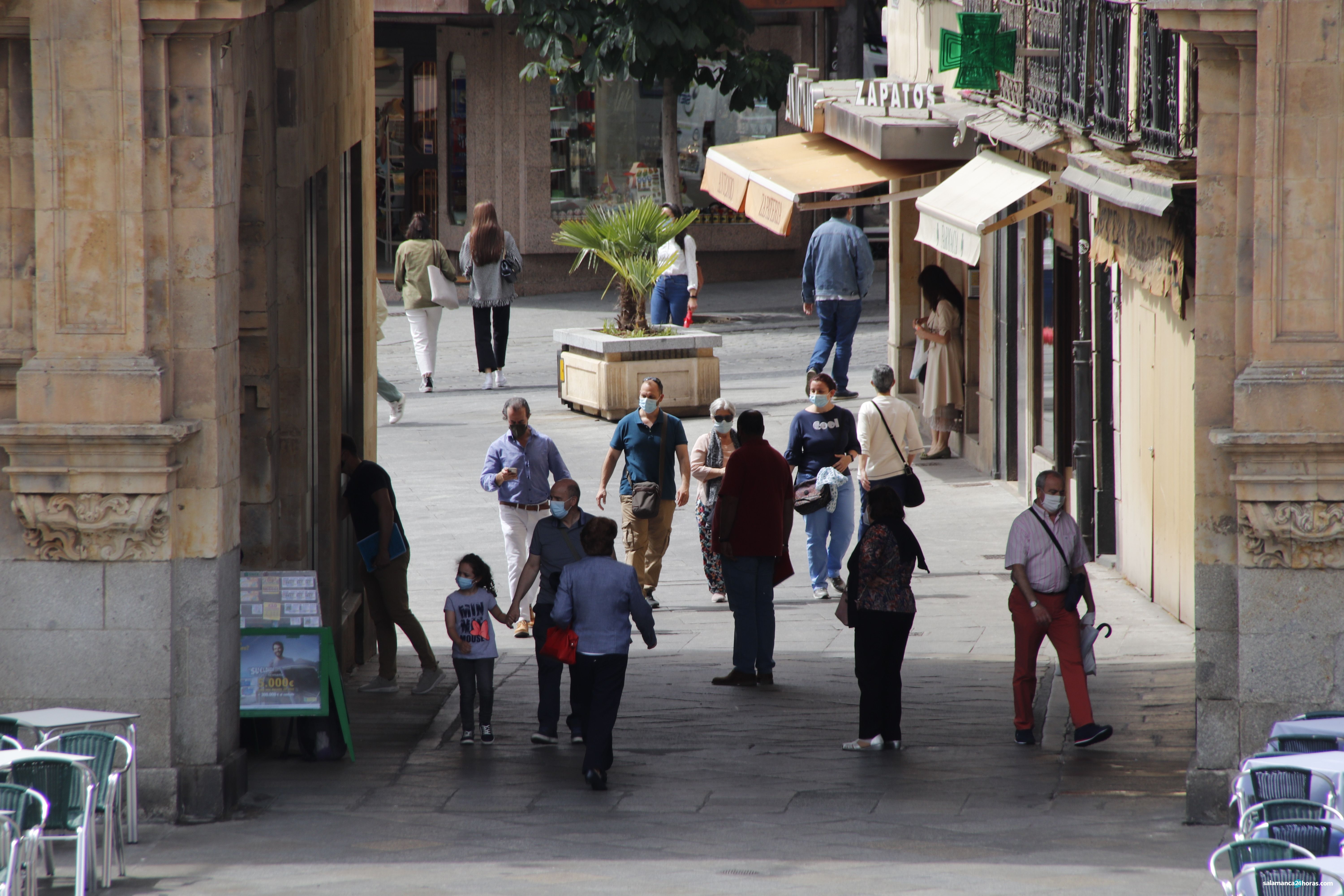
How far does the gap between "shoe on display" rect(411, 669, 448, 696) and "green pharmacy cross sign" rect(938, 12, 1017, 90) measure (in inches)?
260

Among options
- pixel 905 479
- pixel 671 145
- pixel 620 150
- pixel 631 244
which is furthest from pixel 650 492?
pixel 620 150

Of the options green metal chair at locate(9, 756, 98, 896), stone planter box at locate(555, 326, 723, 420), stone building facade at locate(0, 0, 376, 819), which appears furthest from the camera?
stone planter box at locate(555, 326, 723, 420)

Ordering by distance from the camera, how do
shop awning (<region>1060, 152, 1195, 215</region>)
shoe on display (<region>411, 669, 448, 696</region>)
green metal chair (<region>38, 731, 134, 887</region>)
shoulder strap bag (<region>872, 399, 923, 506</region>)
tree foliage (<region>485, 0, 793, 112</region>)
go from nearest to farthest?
green metal chair (<region>38, 731, 134, 887</region>)
shop awning (<region>1060, 152, 1195, 215</region>)
shoe on display (<region>411, 669, 448, 696</region>)
shoulder strap bag (<region>872, 399, 923, 506</region>)
tree foliage (<region>485, 0, 793, 112</region>)

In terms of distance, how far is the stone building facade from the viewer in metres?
8.75

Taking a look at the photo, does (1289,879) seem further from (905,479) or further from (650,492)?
(905,479)

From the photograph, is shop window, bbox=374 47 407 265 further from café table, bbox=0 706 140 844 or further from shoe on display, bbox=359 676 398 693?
café table, bbox=0 706 140 844

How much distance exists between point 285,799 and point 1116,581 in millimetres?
7558

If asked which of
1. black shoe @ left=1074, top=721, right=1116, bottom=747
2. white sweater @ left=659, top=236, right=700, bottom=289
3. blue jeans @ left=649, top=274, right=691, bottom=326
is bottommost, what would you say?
black shoe @ left=1074, top=721, right=1116, bottom=747

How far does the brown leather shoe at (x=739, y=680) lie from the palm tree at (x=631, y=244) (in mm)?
8941

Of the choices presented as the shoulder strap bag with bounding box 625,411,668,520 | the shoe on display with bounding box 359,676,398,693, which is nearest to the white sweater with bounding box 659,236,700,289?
the shoulder strap bag with bounding box 625,411,668,520

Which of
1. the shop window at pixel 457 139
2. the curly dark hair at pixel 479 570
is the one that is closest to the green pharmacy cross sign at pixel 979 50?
the curly dark hair at pixel 479 570

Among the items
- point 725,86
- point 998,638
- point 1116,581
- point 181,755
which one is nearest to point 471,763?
point 181,755

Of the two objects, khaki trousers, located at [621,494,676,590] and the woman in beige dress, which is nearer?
khaki trousers, located at [621,494,676,590]

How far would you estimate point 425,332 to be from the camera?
72.9 ft
